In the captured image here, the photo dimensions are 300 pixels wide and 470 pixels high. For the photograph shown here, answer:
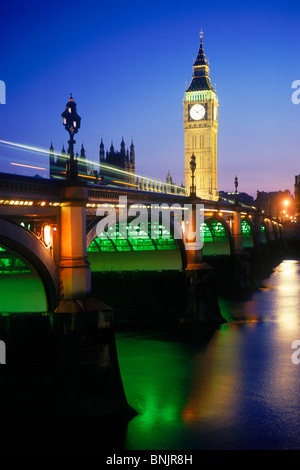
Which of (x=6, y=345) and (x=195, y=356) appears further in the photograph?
(x=195, y=356)

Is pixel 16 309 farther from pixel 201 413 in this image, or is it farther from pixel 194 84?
pixel 194 84

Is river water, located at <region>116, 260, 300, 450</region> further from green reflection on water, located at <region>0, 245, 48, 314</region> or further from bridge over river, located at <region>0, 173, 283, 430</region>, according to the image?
green reflection on water, located at <region>0, 245, 48, 314</region>

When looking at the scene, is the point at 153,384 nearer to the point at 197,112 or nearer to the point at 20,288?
the point at 20,288

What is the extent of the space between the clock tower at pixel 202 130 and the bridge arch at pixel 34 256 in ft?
368

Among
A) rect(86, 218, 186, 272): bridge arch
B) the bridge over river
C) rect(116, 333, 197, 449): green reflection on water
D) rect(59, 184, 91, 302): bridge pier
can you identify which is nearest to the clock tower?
rect(86, 218, 186, 272): bridge arch

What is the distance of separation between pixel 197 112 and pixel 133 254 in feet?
347

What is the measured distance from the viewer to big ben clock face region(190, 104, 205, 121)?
12712 cm

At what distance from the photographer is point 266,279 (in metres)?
46.0

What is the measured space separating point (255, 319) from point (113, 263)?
24.3ft

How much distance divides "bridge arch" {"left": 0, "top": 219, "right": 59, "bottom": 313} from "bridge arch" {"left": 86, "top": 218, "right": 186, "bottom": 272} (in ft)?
38.3

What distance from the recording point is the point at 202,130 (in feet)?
417

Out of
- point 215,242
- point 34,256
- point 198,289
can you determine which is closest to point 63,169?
point 215,242

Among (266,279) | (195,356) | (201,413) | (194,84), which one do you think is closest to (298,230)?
(266,279)
